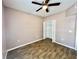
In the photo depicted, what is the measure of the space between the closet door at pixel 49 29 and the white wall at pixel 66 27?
416 millimetres

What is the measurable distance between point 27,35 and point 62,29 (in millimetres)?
2542

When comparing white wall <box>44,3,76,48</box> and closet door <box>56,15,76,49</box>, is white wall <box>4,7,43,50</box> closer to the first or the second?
white wall <box>44,3,76,48</box>

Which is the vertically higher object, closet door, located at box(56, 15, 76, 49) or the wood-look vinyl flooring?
closet door, located at box(56, 15, 76, 49)

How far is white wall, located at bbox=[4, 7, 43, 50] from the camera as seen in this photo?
425 cm

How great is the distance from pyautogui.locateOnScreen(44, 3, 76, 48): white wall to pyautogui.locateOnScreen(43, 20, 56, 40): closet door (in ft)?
1.36

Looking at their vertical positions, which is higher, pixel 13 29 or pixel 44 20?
pixel 44 20

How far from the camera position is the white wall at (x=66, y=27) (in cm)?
454

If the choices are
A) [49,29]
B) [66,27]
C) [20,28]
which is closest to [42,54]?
[20,28]

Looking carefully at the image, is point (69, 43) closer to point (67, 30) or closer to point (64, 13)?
point (67, 30)

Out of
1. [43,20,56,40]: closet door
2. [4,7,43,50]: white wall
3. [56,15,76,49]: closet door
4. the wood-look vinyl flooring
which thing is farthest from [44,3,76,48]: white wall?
[4,7,43,50]: white wall

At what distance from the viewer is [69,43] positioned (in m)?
4.89

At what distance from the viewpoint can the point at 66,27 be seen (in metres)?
5.15

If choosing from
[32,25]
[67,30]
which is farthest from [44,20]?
[67,30]

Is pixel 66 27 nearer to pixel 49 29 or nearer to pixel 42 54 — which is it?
pixel 49 29
